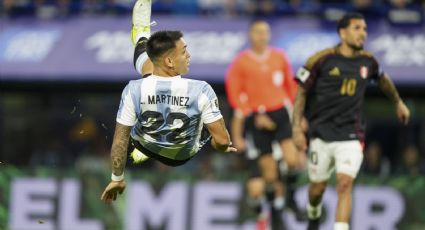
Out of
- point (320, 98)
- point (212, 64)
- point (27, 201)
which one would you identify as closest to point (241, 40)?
point (212, 64)

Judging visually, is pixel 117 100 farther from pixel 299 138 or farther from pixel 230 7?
pixel 299 138

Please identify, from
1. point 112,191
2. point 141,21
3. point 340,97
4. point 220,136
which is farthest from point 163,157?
point 340,97

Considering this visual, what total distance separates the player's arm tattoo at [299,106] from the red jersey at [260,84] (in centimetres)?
221

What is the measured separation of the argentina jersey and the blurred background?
6681mm

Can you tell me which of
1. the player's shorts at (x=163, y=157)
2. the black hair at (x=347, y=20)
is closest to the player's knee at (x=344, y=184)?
the black hair at (x=347, y=20)

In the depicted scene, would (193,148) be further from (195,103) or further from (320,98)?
(320,98)

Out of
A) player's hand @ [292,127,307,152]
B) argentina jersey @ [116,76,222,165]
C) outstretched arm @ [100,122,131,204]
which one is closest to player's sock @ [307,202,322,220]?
player's hand @ [292,127,307,152]

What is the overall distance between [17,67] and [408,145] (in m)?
6.80

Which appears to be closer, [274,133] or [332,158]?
[332,158]

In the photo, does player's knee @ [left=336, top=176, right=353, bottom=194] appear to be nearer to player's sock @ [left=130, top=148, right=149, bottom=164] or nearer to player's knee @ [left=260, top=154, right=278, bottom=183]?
player's knee @ [left=260, top=154, right=278, bottom=183]

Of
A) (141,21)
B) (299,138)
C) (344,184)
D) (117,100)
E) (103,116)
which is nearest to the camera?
(141,21)

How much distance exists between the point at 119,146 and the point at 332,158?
4278 millimetres

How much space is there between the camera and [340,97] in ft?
43.9

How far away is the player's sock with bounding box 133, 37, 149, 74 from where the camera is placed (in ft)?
34.7
